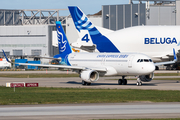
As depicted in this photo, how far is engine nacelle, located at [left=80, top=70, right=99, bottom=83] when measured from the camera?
39.2 meters

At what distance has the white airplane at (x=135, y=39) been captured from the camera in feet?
256

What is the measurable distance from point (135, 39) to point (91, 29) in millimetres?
10129

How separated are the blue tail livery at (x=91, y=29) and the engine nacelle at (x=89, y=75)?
38.1 meters

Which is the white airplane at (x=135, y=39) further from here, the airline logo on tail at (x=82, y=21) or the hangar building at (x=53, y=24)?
the hangar building at (x=53, y=24)

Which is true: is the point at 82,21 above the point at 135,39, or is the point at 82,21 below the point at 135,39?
above

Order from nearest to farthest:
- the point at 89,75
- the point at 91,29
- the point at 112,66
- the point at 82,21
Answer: the point at 89,75
the point at 112,66
the point at 82,21
the point at 91,29

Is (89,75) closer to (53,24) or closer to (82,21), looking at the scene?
(82,21)

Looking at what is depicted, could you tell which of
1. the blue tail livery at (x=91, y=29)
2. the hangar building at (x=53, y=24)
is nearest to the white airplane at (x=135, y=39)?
the blue tail livery at (x=91, y=29)

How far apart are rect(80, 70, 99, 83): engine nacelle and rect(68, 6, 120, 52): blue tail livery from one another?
38129mm

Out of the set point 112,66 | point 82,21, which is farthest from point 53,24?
point 112,66

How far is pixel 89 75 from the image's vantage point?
128ft

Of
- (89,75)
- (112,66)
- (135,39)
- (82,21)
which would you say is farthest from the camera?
(135,39)

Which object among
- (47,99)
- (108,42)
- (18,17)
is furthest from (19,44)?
(47,99)

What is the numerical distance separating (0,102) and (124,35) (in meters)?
61.1
